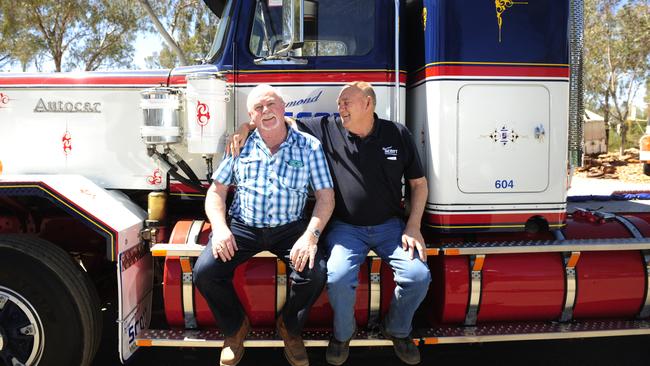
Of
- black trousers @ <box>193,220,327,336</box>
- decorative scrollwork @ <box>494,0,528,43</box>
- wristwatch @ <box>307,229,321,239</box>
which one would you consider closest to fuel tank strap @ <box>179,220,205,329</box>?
black trousers @ <box>193,220,327,336</box>

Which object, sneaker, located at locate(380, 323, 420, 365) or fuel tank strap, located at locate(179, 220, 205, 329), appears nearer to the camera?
sneaker, located at locate(380, 323, 420, 365)

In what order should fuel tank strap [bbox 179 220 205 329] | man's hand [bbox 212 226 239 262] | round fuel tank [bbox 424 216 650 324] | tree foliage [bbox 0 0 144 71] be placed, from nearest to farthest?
man's hand [bbox 212 226 239 262] → fuel tank strap [bbox 179 220 205 329] → round fuel tank [bbox 424 216 650 324] → tree foliage [bbox 0 0 144 71]

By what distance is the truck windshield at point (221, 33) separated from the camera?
3.60 meters

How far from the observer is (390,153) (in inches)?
130

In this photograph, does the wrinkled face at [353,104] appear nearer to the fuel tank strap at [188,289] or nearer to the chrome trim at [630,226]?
the fuel tank strap at [188,289]

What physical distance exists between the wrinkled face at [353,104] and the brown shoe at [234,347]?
4.56ft

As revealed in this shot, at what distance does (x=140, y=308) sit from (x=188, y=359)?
654 millimetres

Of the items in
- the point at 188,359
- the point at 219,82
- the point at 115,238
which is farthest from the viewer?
the point at 188,359

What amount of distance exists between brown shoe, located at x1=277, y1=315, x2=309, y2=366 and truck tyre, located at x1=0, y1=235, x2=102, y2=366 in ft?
3.84

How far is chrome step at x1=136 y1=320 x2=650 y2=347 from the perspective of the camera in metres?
3.20

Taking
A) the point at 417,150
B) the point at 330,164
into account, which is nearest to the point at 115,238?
the point at 330,164

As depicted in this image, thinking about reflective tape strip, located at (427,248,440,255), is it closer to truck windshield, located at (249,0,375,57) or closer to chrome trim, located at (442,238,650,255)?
chrome trim, located at (442,238,650,255)

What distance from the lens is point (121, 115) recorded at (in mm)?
3670

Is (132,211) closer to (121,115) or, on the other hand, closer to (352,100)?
(121,115)
